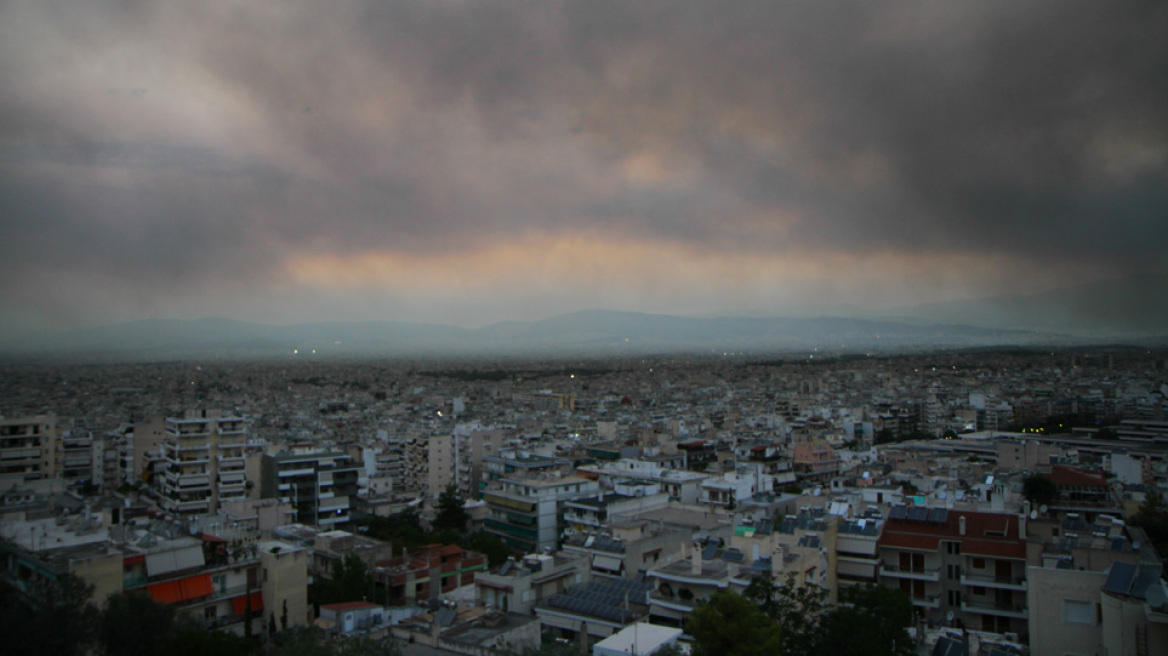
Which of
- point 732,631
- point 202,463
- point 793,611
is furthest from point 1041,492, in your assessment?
point 202,463

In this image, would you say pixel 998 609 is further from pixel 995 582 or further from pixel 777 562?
pixel 777 562

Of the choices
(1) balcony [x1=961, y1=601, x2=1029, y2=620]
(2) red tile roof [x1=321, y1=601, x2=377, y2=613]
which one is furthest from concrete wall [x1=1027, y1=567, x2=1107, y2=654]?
(2) red tile roof [x1=321, y1=601, x2=377, y2=613]

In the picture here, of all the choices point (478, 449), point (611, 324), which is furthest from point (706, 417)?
point (611, 324)

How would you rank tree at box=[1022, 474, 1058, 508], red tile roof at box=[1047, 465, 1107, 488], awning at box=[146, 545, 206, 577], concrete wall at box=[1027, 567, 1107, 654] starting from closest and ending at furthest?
1. concrete wall at box=[1027, 567, 1107, 654]
2. awning at box=[146, 545, 206, 577]
3. tree at box=[1022, 474, 1058, 508]
4. red tile roof at box=[1047, 465, 1107, 488]

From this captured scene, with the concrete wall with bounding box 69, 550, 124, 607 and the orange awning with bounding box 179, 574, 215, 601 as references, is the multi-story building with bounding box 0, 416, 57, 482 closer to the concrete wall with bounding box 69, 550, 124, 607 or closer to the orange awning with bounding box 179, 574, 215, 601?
the orange awning with bounding box 179, 574, 215, 601

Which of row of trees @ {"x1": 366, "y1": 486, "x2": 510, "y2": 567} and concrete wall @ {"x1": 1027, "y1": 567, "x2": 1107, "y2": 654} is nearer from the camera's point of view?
concrete wall @ {"x1": 1027, "y1": 567, "x2": 1107, "y2": 654}

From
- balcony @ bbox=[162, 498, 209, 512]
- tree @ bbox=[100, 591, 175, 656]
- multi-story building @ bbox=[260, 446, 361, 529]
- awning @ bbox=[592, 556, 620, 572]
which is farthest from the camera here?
multi-story building @ bbox=[260, 446, 361, 529]
